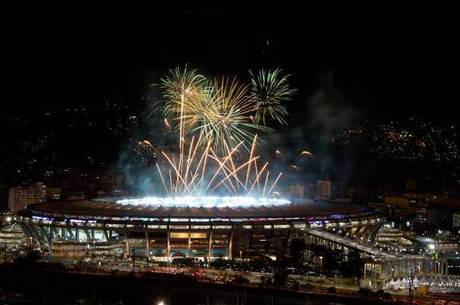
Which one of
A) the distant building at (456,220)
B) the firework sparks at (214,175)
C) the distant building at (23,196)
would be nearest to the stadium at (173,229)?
the firework sparks at (214,175)

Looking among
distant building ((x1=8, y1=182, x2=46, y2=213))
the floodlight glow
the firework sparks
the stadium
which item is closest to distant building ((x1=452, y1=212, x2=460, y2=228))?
the firework sparks

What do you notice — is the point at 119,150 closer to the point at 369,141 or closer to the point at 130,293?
the point at 369,141

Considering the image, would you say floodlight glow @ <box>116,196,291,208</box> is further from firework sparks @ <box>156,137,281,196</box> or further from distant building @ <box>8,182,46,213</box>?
distant building @ <box>8,182,46,213</box>

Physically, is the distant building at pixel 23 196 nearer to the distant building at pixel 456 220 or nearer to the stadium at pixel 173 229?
the stadium at pixel 173 229

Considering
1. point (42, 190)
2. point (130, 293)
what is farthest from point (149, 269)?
point (42, 190)

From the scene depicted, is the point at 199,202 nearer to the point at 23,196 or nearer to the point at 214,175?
the point at 214,175
